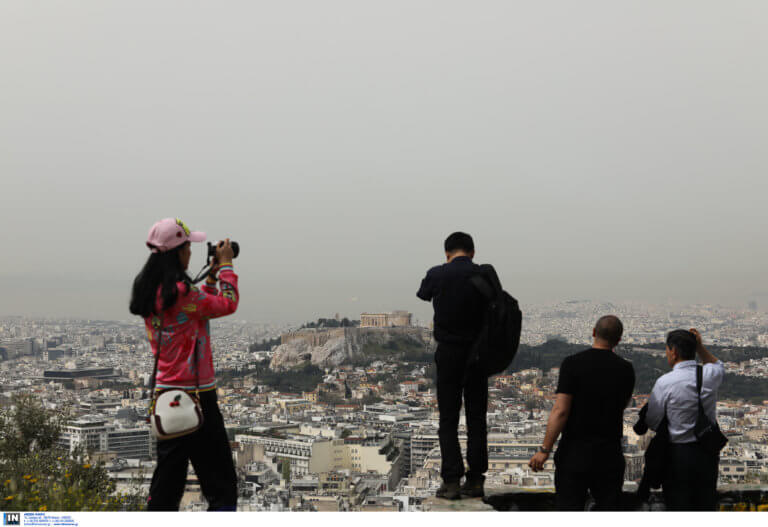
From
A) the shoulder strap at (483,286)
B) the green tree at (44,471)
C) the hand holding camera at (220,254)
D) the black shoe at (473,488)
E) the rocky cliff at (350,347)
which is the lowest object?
the rocky cliff at (350,347)

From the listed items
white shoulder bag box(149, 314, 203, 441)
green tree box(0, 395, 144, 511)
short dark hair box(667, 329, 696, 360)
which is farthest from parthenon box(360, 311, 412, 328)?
white shoulder bag box(149, 314, 203, 441)

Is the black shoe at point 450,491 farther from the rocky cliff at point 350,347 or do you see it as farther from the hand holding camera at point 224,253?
the rocky cliff at point 350,347

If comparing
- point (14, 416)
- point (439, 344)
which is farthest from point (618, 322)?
point (14, 416)

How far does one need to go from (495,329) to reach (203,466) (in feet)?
5.21

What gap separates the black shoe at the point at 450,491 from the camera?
3429 millimetres

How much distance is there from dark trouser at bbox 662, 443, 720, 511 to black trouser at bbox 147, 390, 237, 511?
77.8 inches

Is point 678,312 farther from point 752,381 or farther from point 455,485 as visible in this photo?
point 455,485

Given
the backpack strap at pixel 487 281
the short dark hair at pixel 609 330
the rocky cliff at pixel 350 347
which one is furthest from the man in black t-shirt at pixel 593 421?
the rocky cliff at pixel 350 347

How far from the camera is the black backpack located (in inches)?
133

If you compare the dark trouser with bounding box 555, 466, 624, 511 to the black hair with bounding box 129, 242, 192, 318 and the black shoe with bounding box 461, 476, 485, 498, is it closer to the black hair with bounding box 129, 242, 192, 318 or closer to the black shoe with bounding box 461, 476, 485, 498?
the black shoe with bounding box 461, 476, 485, 498

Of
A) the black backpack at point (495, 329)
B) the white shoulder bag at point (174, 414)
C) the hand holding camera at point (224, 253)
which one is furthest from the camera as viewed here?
the black backpack at point (495, 329)

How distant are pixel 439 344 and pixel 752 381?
743cm

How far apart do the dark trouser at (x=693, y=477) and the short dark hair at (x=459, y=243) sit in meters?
1.42

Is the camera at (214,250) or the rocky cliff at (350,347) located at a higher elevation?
the camera at (214,250)
